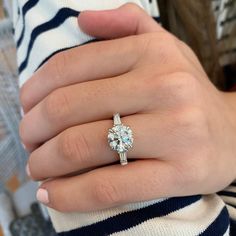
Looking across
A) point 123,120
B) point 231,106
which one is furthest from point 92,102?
point 231,106

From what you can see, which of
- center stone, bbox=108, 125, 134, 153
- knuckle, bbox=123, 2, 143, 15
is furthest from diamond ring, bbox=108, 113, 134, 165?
knuckle, bbox=123, 2, 143, 15

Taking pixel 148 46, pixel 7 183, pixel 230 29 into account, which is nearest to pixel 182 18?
pixel 230 29

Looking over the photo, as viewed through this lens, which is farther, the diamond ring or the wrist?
the wrist

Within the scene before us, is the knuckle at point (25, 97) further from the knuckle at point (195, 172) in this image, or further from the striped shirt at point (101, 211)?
the knuckle at point (195, 172)

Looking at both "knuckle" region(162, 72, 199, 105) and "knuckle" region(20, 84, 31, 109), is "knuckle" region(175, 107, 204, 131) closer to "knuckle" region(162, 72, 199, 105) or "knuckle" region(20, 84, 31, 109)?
"knuckle" region(162, 72, 199, 105)

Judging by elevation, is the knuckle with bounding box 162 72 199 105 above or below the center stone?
above

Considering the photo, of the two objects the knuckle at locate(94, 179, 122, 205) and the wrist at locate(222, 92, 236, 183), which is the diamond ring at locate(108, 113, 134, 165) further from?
the wrist at locate(222, 92, 236, 183)

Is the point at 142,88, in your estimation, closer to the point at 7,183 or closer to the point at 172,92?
the point at 172,92

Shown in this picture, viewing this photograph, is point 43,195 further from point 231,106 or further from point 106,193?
point 231,106
